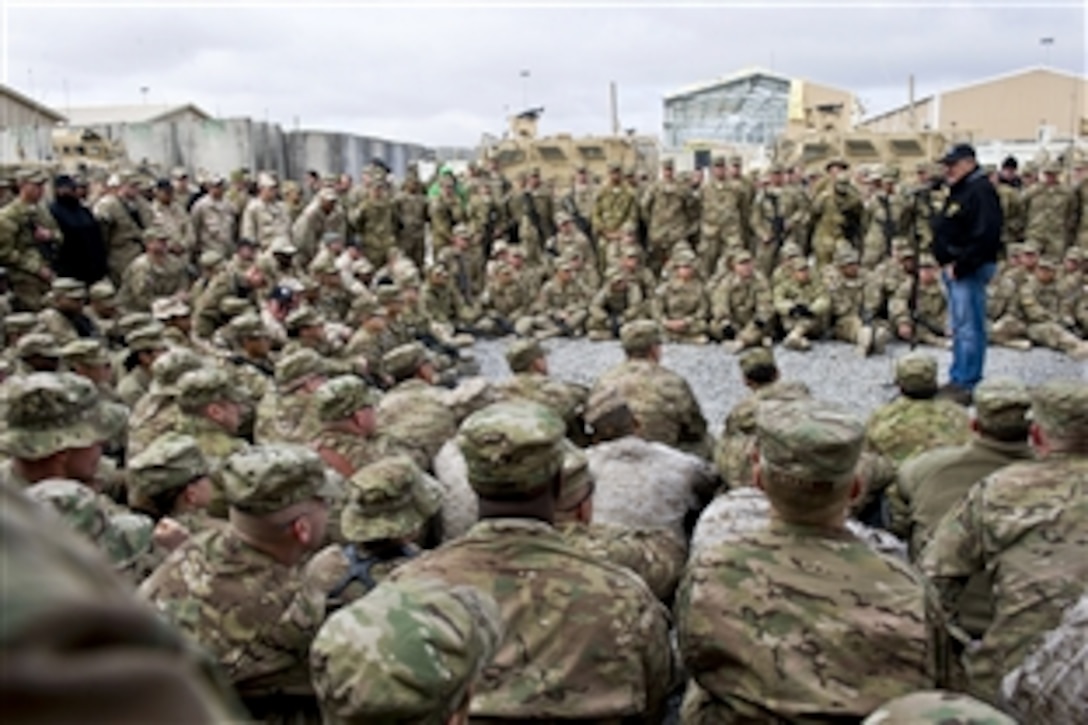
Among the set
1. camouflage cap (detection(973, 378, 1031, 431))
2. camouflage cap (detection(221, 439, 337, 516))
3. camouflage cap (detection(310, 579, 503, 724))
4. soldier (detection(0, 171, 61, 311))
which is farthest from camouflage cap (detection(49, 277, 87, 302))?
camouflage cap (detection(310, 579, 503, 724))

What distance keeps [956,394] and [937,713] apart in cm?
668

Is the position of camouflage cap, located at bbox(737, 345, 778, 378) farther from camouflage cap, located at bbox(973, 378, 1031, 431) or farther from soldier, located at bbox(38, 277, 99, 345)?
soldier, located at bbox(38, 277, 99, 345)

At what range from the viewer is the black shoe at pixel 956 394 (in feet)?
24.9

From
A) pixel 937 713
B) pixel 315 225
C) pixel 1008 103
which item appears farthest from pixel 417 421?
pixel 1008 103

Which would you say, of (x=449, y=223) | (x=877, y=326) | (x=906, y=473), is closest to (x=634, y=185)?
(x=449, y=223)

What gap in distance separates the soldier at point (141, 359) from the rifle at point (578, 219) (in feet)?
29.7

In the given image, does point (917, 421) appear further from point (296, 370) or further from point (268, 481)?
point (268, 481)

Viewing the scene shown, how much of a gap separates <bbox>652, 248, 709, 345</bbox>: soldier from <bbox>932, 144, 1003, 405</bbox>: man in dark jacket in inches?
141

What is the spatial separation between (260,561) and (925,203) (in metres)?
11.3

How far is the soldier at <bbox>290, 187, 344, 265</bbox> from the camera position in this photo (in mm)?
12914

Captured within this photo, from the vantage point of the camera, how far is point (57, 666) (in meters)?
0.51

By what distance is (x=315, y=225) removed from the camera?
43.1ft

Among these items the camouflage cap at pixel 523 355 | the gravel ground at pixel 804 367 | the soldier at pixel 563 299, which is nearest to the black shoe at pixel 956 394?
the gravel ground at pixel 804 367

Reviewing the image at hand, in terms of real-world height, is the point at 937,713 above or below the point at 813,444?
below
